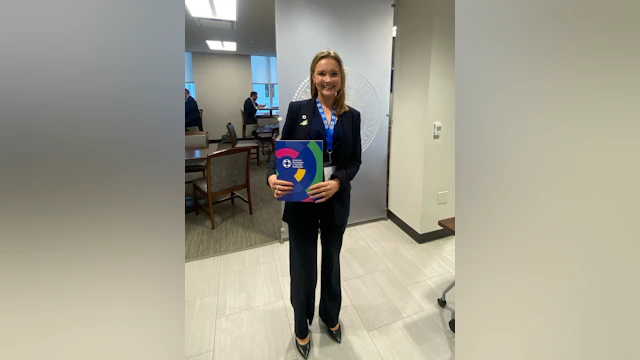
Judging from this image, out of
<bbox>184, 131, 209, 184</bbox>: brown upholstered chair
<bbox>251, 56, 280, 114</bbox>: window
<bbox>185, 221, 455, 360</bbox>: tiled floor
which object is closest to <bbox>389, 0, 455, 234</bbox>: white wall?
<bbox>185, 221, 455, 360</bbox>: tiled floor

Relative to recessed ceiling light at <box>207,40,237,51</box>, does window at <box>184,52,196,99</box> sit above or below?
below

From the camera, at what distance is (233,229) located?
3094 mm

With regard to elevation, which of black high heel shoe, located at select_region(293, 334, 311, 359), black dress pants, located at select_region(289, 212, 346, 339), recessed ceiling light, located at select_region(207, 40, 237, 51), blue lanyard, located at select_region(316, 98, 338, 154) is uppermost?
recessed ceiling light, located at select_region(207, 40, 237, 51)

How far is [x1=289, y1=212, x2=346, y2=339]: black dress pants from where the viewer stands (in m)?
1.42

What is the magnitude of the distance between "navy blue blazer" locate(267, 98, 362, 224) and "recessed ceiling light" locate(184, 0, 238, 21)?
3141 mm

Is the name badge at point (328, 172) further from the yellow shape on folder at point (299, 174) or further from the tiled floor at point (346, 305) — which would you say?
the tiled floor at point (346, 305)

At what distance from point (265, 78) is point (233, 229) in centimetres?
743
